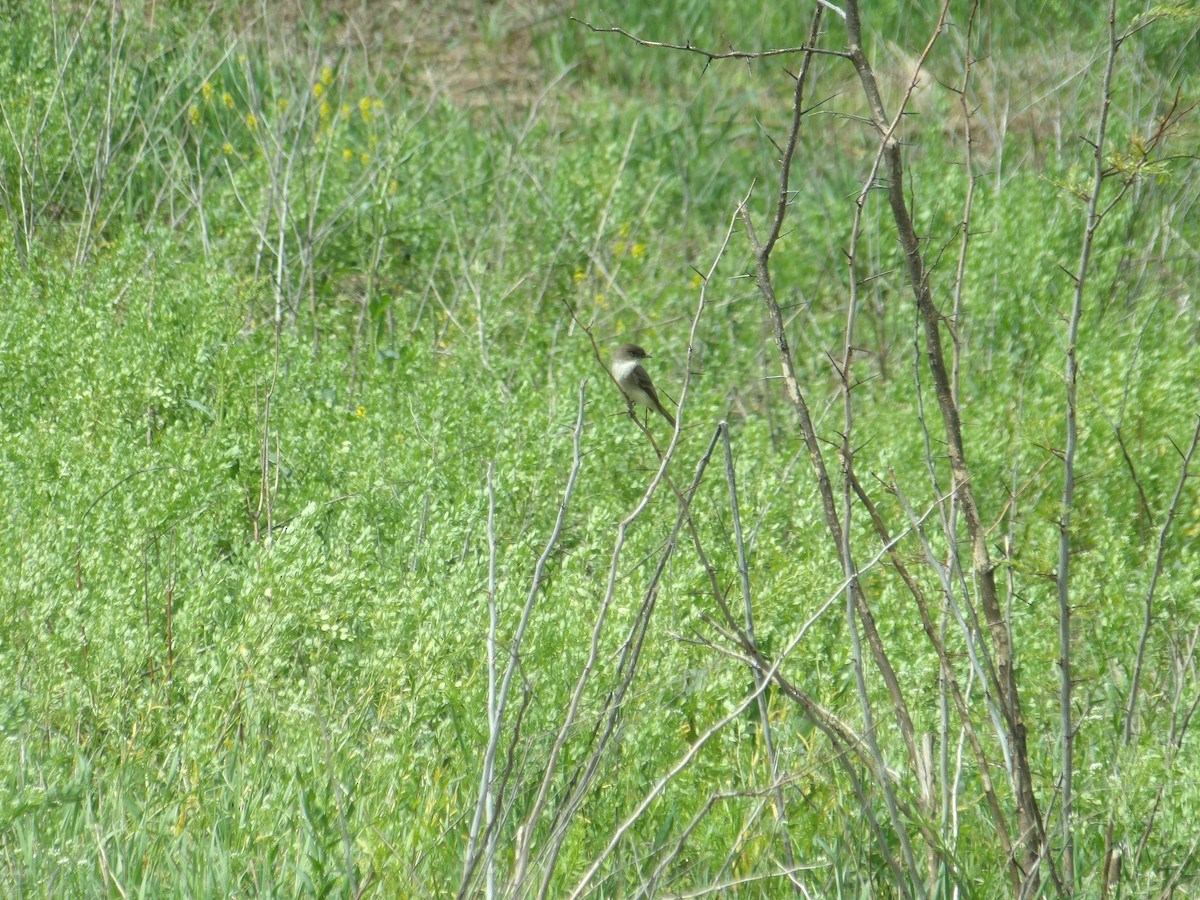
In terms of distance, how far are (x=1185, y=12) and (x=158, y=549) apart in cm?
280

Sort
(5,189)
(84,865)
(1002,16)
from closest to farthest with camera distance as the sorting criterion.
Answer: (84,865), (5,189), (1002,16)

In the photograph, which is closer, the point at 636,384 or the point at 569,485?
the point at 569,485

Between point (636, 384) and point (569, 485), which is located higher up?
point (569, 485)

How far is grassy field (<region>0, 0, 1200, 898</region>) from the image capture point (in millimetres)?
2523

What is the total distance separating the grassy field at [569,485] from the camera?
2523mm

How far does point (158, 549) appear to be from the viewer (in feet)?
11.8

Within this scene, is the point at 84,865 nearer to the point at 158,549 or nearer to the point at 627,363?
the point at 158,549

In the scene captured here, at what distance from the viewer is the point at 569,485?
1.99 meters

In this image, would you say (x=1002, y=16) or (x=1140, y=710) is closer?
(x=1140, y=710)

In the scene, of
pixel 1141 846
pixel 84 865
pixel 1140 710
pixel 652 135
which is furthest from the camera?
pixel 652 135

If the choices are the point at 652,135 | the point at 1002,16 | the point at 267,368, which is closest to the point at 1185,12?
the point at 267,368

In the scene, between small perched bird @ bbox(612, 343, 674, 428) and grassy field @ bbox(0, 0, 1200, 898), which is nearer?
grassy field @ bbox(0, 0, 1200, 898)

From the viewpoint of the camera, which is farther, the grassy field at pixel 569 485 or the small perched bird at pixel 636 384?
the small perched bird at pixel 636 384

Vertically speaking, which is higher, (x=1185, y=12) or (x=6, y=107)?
(x=1185, y=12)
